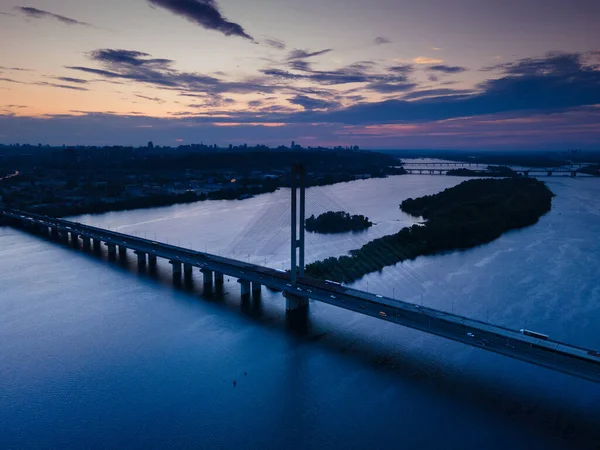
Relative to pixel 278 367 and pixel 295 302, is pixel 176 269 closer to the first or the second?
pixel 295 302

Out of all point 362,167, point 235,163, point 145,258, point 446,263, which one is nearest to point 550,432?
point 446,263

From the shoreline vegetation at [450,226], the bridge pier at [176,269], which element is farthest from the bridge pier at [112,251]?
the shoreline vegetation at [450,226]

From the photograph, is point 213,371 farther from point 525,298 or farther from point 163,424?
point 525,298

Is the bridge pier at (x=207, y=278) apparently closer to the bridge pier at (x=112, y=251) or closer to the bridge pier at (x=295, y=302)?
the bridge pier at (x=295, y=302)

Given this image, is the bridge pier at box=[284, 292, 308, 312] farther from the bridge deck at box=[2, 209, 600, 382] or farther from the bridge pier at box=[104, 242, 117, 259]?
the bridge pier at box=[104, 242, 117, 259]

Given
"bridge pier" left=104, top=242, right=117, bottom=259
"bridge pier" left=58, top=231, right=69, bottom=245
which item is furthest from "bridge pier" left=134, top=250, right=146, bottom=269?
"bridge pier" left=58, top=231, right=69, bottom=245

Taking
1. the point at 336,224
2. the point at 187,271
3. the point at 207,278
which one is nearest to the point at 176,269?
the point at 187,271
